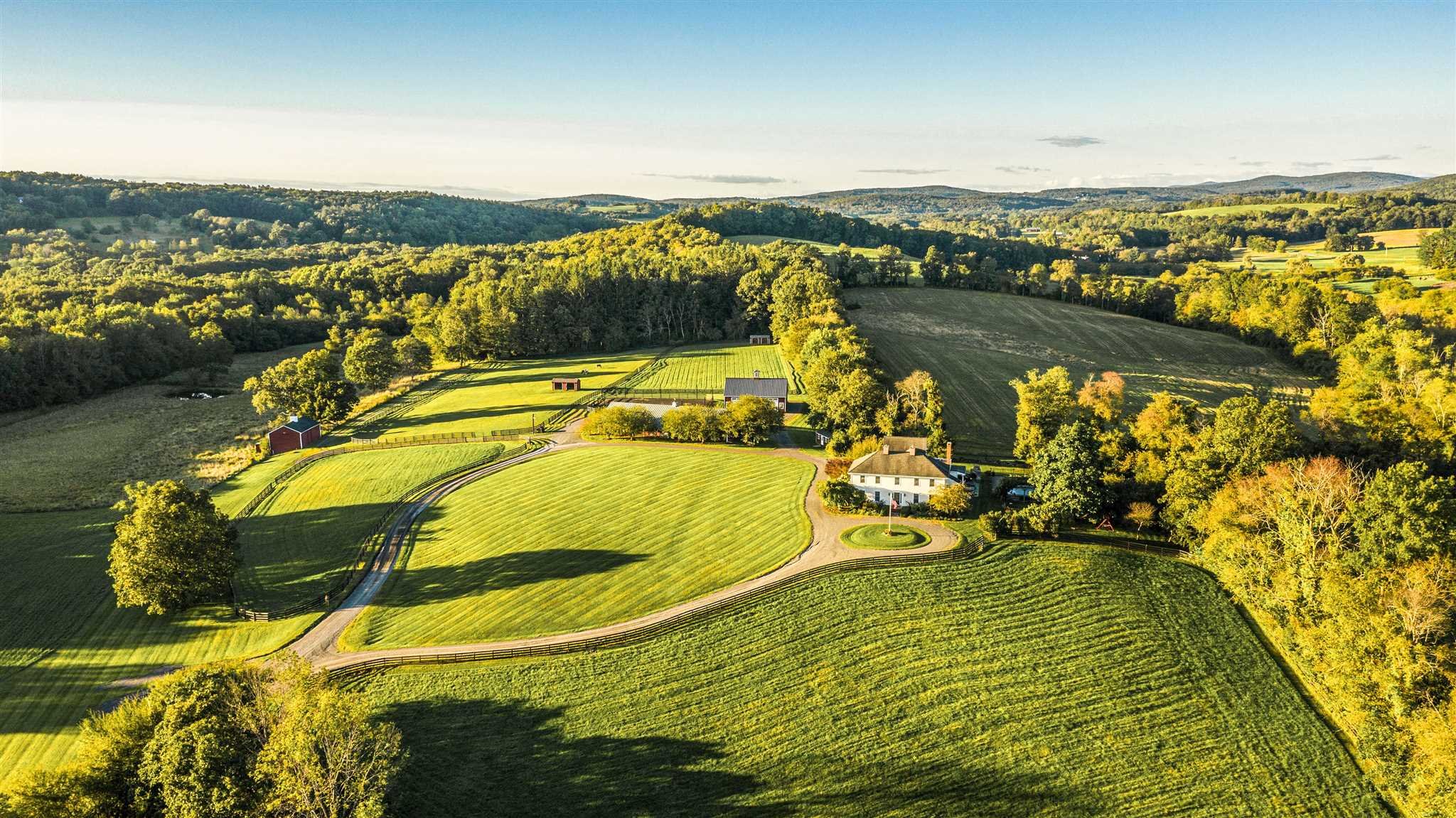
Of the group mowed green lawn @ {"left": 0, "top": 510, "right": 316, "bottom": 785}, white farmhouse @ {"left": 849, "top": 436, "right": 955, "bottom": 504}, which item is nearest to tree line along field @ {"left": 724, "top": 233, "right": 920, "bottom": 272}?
white farmhouse @ {"left": 849, "top": 436, "right": 955, "bottom": 504}

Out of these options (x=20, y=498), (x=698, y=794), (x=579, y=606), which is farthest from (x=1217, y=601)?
(x=20, y=498)

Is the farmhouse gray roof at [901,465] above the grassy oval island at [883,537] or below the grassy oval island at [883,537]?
above

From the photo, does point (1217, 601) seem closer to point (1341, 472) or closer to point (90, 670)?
point (1341, 472)

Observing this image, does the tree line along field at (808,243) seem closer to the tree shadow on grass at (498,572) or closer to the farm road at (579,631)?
the farm road at (579,631)

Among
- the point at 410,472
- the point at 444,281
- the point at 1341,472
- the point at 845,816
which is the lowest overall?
the point at 845,816

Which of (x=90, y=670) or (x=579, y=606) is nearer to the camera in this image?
(x=90, y=670)

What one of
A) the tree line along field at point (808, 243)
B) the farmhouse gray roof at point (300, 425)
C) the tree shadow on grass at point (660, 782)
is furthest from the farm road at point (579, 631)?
the tree line along field at point (808, 243)

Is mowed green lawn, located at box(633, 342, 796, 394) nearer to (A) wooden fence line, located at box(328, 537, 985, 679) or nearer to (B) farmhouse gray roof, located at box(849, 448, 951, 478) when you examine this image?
(B) farmhouse gray roof, located at box(849, 448, 951, 478)
